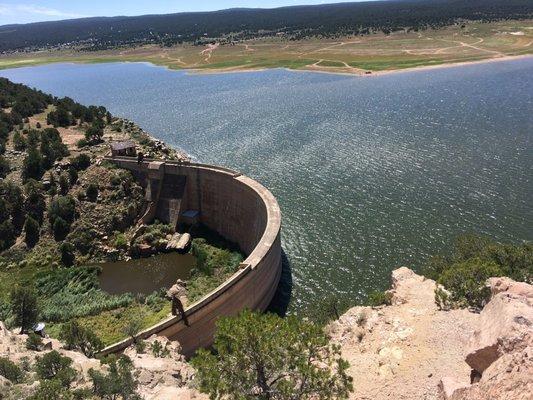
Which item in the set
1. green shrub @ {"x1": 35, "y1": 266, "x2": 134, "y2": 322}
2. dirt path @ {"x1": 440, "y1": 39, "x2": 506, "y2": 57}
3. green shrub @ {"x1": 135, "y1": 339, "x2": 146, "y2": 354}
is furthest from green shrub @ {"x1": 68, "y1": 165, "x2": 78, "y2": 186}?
dirt path @ {"x1": 440, "y1": 39, "x2": 506, "y2": 57}

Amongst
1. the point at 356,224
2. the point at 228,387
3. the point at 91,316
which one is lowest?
the point at 91,316

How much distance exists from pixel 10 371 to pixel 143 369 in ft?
25.4

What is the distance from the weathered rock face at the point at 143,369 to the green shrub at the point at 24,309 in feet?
10.2

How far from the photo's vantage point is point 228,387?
21.1 meters

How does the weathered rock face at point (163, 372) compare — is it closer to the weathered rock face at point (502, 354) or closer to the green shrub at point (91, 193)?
the weathered rock face at point (502, 354)

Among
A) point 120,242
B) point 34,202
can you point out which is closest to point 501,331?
point 120,242

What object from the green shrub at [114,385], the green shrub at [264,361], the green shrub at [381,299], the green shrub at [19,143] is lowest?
the green shrub at [381,299]

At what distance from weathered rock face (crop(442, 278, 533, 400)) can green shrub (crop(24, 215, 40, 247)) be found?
53611 mm

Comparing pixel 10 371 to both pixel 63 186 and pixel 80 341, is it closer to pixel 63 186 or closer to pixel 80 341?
pixel 80 341

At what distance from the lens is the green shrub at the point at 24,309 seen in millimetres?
36969

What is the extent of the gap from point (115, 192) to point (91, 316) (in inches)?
861

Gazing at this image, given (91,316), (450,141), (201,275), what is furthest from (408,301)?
(450,141)

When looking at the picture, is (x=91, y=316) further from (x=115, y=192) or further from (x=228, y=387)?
(x=228, y=387)

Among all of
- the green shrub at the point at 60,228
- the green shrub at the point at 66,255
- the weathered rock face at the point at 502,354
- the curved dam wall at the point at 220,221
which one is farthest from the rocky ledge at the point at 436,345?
the green shrub at the point at 60,228
